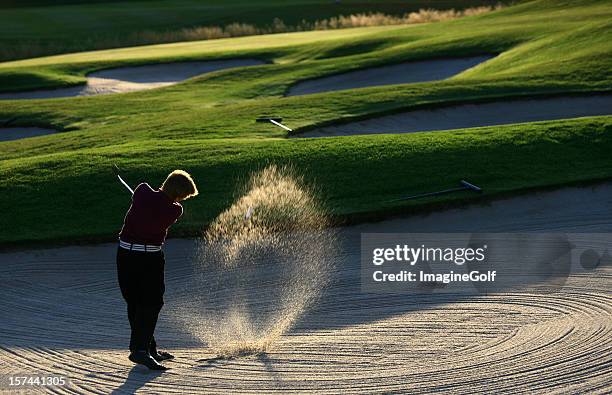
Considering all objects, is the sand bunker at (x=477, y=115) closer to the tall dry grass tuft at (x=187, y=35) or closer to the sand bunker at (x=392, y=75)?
the sand bunker at (x=392, y=75)

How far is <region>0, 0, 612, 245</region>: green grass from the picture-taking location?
671 inches

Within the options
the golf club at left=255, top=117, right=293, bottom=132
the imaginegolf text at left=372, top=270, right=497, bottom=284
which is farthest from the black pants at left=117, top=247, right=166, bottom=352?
the golf club at left=255, top=117, right=293, bottom=132

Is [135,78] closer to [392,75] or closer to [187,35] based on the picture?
[392,75]

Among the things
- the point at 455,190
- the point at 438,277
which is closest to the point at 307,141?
A: the point at 455,190

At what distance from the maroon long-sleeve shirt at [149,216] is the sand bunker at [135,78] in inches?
1022

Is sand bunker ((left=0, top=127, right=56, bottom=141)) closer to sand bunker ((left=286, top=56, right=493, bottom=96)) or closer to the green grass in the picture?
the green grass

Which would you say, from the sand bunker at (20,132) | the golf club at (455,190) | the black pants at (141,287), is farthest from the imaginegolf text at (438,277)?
the sand bunker at (20,132)

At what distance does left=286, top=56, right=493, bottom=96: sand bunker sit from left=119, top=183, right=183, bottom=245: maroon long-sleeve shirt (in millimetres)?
21349

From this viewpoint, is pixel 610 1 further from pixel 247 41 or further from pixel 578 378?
pixel 578 378

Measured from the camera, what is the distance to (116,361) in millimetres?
11320

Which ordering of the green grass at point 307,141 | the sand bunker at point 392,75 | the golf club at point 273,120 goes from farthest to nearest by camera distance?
the sand bunker at point 392,75, the golf club at point 273,120, the green grass at point 307,141

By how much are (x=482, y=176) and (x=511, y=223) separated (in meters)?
1.87

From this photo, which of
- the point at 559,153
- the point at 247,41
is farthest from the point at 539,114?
the point at 247,41

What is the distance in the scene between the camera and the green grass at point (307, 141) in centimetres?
1705
